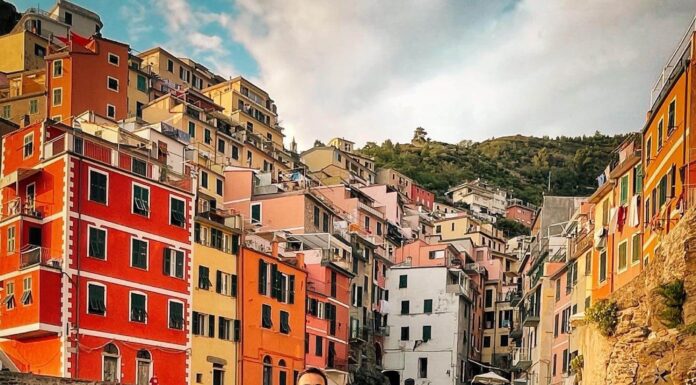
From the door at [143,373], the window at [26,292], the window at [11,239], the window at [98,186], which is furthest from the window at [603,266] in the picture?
the window at [11,239]

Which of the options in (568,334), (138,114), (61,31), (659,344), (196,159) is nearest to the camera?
(659,344)

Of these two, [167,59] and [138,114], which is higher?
[167,59]

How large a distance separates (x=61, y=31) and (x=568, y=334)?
6309 centimetres

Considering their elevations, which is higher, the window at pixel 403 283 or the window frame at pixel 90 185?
the window frame at pixel 90 185

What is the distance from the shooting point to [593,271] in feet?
155

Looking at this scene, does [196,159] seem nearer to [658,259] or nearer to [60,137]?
[60,137]

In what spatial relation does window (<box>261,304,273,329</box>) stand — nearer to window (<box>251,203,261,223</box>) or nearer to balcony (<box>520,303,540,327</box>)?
window (<box>251,203,261,223</box>)

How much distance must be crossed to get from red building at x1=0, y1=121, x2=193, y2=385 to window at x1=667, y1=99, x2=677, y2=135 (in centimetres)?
2679

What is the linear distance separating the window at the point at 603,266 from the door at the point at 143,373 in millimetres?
23379

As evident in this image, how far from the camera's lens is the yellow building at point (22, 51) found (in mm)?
87000

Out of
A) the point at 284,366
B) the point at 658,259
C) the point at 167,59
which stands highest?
the point at 167,59

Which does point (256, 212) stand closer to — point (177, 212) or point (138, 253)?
point (177, 212)

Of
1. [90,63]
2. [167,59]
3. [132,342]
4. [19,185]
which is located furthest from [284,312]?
[167,59]

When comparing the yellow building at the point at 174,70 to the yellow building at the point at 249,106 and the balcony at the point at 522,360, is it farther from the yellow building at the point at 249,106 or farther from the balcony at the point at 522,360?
the balcony at the point at 522,360
